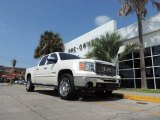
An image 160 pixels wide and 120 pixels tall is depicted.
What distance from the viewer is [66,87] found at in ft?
30.2

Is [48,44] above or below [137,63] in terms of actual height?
above

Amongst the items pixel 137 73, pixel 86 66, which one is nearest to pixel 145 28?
pixel 137 73

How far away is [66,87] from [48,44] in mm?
23468

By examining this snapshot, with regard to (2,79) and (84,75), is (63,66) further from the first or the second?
(2,79)

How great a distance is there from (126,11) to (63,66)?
9236mm

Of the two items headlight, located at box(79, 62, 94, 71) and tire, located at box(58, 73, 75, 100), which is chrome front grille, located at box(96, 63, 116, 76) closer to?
headlight, located at box(79, 62, 94, 71)

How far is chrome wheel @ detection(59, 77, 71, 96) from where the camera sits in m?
9.14

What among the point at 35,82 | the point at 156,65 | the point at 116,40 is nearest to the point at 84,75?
the point at 35,82

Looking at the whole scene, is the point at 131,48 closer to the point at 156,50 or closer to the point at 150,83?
the point at 156,50

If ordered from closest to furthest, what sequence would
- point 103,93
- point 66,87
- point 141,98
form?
point 66,87
point 141,98
point 103,93

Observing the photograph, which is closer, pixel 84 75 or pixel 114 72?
pixel 84 75

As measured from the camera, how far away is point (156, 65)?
53.7ft

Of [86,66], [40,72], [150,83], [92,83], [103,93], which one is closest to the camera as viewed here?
[92,83]

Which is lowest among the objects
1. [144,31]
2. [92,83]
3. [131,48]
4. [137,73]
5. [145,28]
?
[92,83]
